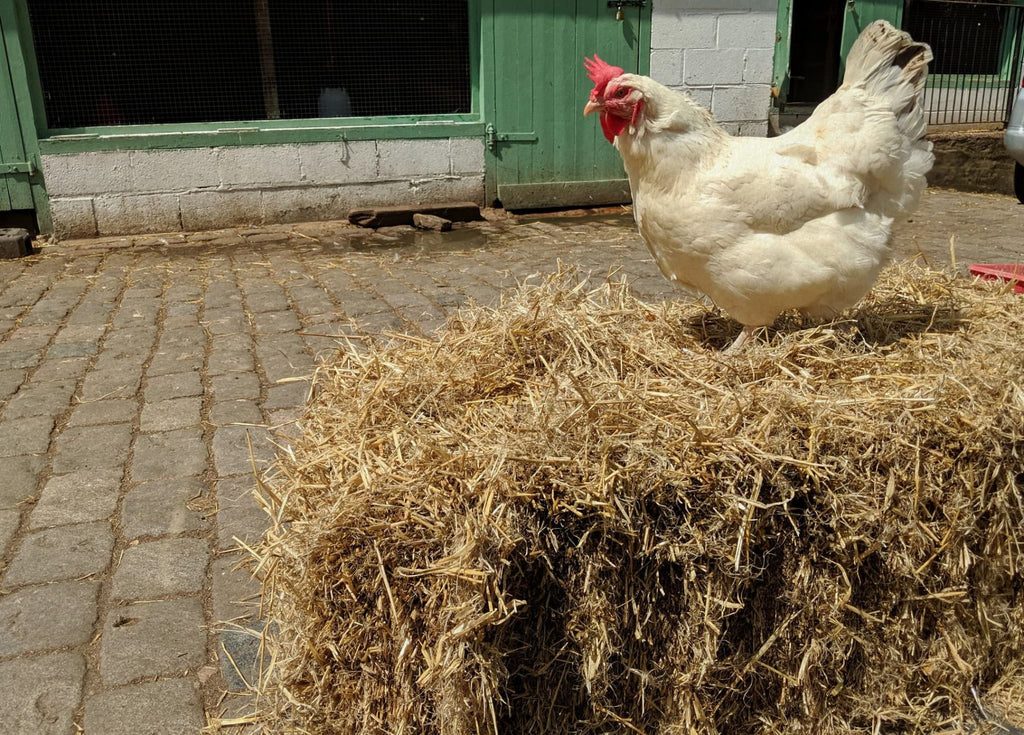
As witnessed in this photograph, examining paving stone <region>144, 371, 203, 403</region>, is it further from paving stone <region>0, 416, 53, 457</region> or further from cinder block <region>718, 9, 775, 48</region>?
cinder block <region>718, 9, 775, 48</region>

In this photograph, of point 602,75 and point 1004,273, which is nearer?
point 602,75

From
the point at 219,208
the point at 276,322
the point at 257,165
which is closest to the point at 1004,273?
the point at 276,322

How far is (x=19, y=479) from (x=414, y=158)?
591cm

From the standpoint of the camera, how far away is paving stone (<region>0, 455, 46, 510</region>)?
121 inches

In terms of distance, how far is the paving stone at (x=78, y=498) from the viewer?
295 cm

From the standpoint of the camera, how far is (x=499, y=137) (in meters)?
8.60

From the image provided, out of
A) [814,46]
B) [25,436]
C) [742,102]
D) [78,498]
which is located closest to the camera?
[78,498]

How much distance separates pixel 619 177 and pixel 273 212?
379cm

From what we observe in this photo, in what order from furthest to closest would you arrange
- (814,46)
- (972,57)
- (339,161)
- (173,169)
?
(814,46) → (972,57) → (339,161) → (173,169)

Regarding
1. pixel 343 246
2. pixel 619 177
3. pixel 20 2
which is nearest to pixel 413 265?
pixel 343 246

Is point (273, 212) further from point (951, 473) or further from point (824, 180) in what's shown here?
point (951, 473)

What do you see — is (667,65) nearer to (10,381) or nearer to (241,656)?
(10,381)

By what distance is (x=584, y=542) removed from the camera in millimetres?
1753

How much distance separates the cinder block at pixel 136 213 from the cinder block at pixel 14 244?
74 centimetres
